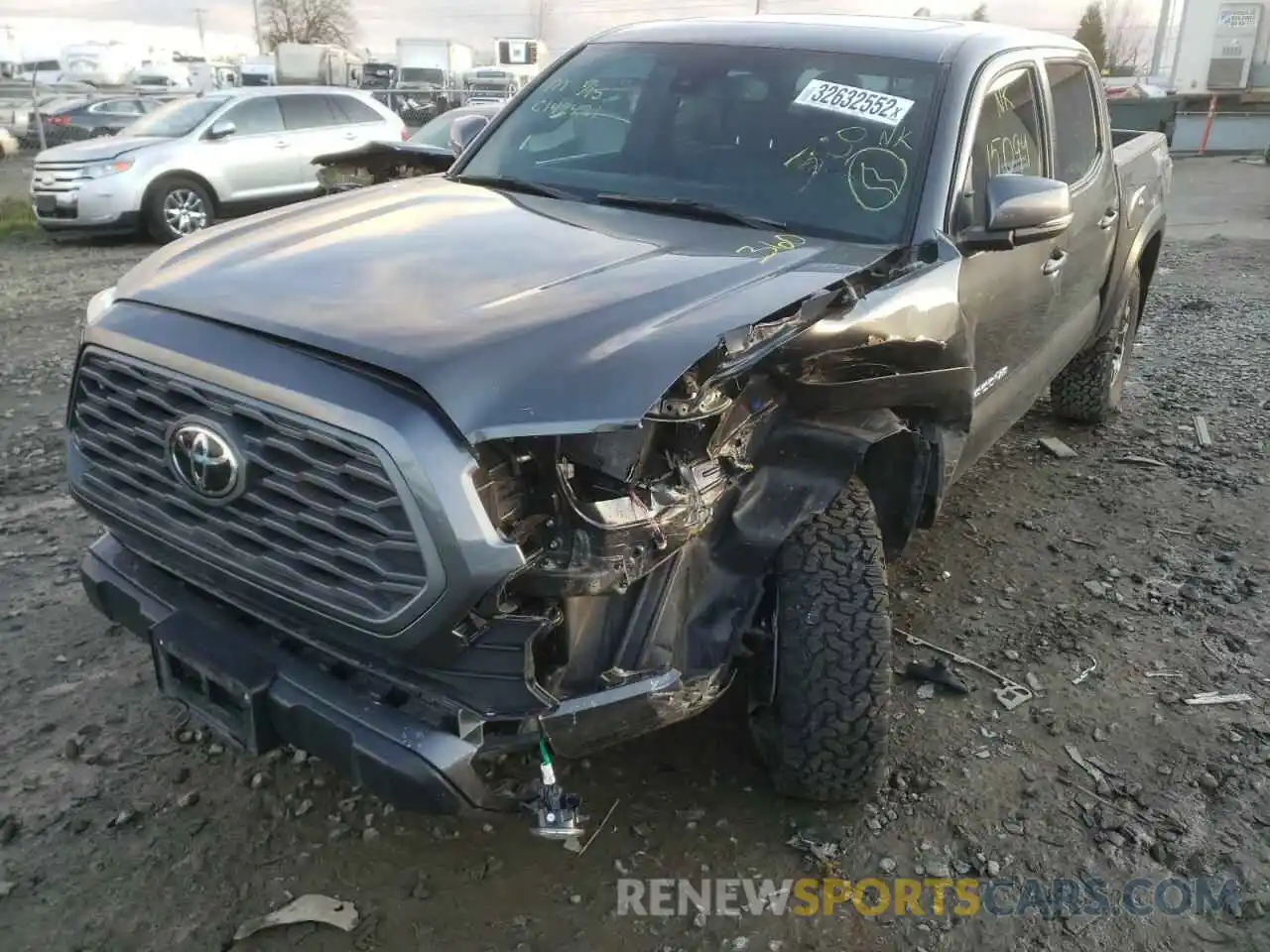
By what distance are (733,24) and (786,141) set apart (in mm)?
751

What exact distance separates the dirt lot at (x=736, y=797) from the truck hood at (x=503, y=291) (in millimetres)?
1205

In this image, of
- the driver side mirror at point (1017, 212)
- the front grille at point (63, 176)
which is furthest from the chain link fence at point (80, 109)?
the driver side mirror at point (1017, 212)

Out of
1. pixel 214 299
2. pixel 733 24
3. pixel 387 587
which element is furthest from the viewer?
pixel 733 24

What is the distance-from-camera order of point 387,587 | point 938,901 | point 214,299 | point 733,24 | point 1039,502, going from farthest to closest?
point 1039,502 → point 733,24 → point 938,901 → point 214,299 → point 387,587

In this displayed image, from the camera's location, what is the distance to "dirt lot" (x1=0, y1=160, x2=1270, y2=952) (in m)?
2.29

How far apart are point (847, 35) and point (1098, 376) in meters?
2.68

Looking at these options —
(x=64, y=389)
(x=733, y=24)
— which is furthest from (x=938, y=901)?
(x=64, y=389)

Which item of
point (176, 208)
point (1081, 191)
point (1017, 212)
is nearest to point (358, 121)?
point (176, 208)

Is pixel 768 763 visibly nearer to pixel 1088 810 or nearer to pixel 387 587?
pixel 1088 810

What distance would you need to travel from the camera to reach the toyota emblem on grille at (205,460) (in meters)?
2.03

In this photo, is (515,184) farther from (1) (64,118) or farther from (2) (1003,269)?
(1) (64,118)

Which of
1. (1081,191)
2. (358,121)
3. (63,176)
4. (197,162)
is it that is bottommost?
(63,176)

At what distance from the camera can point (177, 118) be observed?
36.3 feet

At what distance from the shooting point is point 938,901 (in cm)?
238
